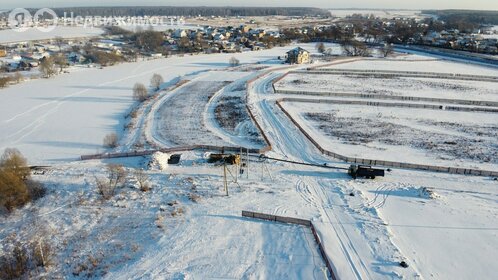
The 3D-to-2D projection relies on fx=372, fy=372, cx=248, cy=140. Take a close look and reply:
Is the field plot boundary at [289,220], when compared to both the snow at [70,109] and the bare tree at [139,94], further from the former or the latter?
the bare tree at [139,94]

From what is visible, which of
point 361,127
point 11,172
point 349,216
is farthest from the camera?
point 361,127

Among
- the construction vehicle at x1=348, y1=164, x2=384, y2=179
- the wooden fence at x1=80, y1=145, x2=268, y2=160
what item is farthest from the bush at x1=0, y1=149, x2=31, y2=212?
the construction vehicle at x1=348, y1=164, x2=384, y2=179

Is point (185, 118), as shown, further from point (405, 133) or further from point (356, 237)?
point (356, 237)

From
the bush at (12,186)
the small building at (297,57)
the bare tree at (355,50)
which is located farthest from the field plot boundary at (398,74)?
the bush at (12,186)

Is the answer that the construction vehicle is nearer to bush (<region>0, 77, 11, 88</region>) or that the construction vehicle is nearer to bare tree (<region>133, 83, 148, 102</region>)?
bare tree (<region>133, 83, 148, 102</region>)

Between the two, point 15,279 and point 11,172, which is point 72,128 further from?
point 15,279

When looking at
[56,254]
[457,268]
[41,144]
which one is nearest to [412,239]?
[457,268]
